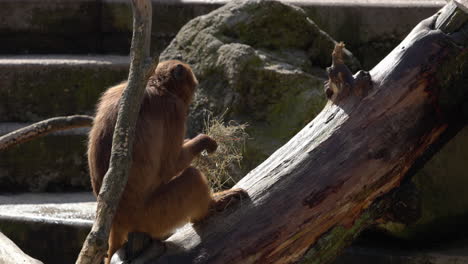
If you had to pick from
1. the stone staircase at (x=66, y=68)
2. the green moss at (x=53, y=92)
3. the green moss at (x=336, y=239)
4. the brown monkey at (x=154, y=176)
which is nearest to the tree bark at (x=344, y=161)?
the green moss at (x=336, y=239)

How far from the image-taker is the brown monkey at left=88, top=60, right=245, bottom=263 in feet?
15.6

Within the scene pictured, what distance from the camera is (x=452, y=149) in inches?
237

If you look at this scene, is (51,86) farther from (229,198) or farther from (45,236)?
(229,198)

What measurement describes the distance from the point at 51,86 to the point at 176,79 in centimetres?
365

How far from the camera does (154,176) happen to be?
486 cm

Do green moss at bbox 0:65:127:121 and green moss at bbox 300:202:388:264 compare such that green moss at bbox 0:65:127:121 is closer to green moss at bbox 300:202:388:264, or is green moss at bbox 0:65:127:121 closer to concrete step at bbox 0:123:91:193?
concrete step at bbox 0:123:91:193

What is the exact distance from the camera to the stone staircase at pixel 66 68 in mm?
6746

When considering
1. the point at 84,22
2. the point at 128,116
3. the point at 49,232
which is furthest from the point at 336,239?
the point at 84,22

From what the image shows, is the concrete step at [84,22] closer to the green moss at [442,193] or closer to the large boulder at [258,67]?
the large boulder at [258,67]

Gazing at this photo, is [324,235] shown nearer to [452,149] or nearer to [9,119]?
[452,149]

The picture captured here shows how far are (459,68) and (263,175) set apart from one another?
144 cm

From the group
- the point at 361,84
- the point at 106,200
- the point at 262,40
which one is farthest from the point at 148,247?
the point at 262,40

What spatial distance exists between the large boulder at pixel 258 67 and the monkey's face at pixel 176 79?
49.4 inches

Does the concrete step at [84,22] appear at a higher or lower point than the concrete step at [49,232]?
higher
